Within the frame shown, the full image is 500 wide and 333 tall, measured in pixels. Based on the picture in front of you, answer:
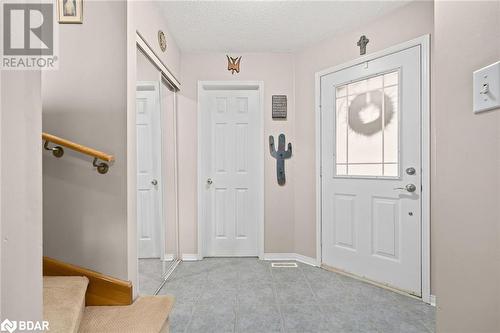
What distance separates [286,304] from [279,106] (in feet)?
7.00

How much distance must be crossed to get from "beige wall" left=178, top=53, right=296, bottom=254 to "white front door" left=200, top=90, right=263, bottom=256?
0.16 meters

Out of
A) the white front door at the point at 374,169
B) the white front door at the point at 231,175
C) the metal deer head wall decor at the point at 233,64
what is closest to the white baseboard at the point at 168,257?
the white front door at the point at 231,175

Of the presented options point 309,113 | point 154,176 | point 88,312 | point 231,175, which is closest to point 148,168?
point 154,176

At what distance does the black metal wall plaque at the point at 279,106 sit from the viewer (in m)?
3.26

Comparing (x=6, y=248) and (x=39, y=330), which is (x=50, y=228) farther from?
(x=6, y=248)

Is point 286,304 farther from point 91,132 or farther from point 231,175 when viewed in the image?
point 91,132

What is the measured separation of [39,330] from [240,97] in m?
3.12

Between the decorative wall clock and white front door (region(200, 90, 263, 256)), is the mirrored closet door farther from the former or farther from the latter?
white front door (region(200, 90, 263, 256))

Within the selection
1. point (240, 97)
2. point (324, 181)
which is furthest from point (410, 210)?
point (240, 97)

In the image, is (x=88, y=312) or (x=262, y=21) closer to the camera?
(x=88, y=312)

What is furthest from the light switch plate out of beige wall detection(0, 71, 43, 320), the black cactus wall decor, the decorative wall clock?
the black cactus wall decor

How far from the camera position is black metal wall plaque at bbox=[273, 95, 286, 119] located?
3264 mm

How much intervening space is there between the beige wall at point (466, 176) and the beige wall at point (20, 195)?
964 mm

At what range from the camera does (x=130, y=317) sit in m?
1.48
